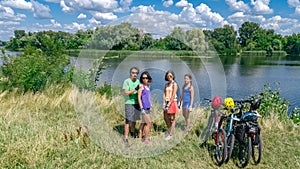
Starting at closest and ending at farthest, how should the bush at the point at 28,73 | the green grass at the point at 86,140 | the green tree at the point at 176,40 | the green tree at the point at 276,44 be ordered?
1. the green grass at the point at 86,140
2. the green tree at the point at 176,40
3. the bush at the point at 28,73
4. the green tree at the point at 276,44

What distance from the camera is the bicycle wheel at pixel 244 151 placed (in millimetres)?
3607

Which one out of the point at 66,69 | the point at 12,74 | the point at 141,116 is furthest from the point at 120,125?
the point at 66,69

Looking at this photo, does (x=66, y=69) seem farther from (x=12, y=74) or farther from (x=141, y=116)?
(x=141, y=116)

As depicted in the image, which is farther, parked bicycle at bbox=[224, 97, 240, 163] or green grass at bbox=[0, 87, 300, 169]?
parked bicycle at bbox=[224, 97, 240, 163]

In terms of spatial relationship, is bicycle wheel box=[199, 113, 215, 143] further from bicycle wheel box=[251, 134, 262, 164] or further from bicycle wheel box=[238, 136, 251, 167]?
bicycle wheel box=[251, 134, 262, 164]

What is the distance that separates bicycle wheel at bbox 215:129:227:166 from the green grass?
0.34ft

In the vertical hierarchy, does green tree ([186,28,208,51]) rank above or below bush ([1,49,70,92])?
above

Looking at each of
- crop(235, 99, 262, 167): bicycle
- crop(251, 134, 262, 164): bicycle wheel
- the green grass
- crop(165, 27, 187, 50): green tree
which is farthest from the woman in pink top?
crop(251, 134, 262, 164): bicycle wheel

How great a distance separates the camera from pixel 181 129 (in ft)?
15.9

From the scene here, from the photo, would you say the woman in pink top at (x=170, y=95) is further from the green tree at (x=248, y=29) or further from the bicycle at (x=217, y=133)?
the green tree at (x=248, y=29)

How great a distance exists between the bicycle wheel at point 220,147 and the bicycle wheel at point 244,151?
0.86 feet

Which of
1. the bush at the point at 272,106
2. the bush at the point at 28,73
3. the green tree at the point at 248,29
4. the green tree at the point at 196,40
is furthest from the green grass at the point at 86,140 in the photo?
the green tree at the point at 248,29

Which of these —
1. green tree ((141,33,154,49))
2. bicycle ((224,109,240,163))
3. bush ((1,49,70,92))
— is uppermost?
green tree ((141,33,154,49))

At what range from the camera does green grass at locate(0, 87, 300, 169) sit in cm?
329
